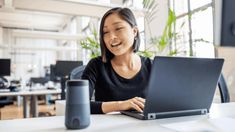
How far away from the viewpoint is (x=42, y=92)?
3.67m

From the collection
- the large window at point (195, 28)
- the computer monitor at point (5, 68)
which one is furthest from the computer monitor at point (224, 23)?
the computer monitor at point (5, 68)

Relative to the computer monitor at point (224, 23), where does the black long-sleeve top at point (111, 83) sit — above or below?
below

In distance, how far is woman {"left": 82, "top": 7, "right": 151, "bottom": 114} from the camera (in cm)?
122

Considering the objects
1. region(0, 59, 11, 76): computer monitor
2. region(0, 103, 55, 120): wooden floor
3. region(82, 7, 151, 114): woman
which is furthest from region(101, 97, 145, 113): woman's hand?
region(0, 103, 55, 120): wooden floor

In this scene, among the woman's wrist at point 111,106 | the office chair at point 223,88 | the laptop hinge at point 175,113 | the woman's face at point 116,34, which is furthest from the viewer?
the office chair at point 223,88

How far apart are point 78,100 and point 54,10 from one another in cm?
315

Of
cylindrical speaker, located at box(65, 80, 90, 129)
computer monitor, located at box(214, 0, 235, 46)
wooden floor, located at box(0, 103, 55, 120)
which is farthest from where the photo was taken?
wooden floor, located at box(0, 103, 55, 120)

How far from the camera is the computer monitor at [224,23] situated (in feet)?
1.96

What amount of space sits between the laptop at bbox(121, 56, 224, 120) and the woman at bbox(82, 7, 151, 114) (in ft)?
1.09

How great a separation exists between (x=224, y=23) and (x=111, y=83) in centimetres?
75

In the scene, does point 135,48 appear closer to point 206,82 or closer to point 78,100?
point 206,82

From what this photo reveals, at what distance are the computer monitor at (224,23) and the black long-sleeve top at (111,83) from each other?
28.0 inches

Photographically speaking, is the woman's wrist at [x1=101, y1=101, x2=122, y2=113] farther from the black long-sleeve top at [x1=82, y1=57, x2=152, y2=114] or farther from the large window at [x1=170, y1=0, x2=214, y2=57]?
the large window at [x1=170, y1=0, x2=214, y2=57]

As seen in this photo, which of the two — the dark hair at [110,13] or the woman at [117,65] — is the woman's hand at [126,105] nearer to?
the woman at [117,65]
